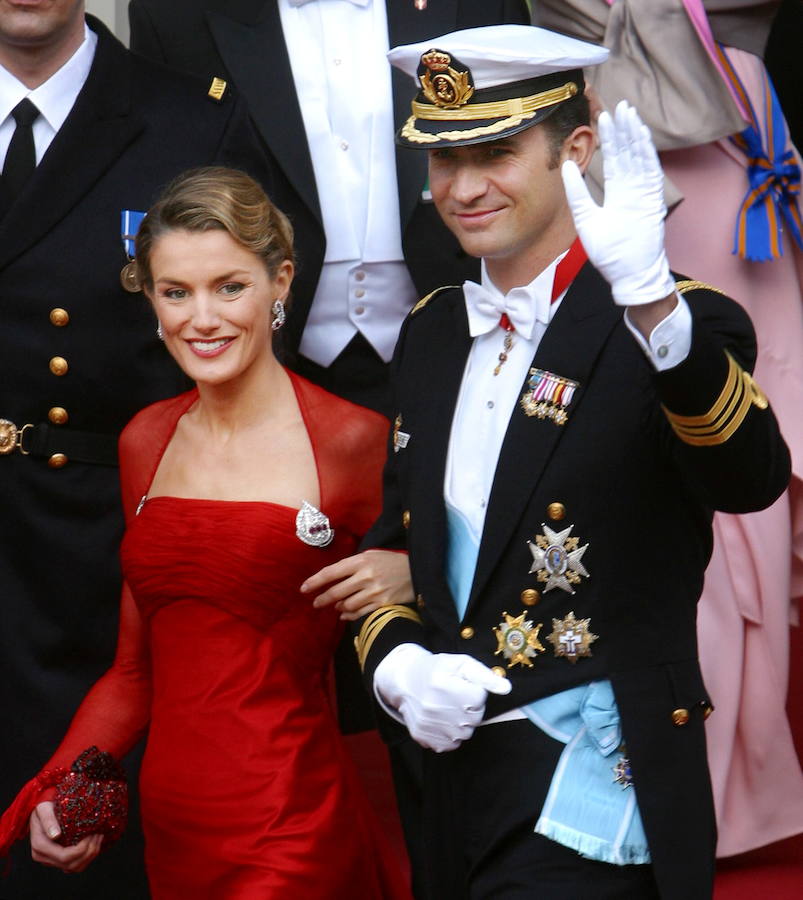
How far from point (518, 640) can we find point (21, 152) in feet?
4.83

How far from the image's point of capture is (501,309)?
8.27ft

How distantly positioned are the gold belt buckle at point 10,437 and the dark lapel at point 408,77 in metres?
0.78

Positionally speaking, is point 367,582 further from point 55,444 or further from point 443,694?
point 55,444

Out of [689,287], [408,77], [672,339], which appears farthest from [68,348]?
[672,339]

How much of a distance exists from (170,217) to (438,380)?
0.57 meters

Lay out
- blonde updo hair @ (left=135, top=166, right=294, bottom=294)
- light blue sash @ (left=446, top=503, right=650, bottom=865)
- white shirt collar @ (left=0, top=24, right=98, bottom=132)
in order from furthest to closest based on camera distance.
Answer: white shirt collar @ (left=0, top=24, right=98, bottom=132) < blonde updo hair @ (left=135, top=166, right=294, bottom=294) < light blue sash @ (left=446, top=503, right=650, bottom=865)

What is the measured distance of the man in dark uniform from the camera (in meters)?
3.28

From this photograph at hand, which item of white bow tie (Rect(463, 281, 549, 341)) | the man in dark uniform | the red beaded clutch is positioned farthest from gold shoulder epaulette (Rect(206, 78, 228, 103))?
the red beaded clutch

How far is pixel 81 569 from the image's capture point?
334 centimetres

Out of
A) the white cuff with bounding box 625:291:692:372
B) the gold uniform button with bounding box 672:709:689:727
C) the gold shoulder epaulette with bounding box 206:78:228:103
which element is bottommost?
the gold uniform button with bounding box 672:709:689:727

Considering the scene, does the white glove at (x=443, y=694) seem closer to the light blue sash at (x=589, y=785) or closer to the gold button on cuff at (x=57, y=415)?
the light blue sash at (x=589, y=785)

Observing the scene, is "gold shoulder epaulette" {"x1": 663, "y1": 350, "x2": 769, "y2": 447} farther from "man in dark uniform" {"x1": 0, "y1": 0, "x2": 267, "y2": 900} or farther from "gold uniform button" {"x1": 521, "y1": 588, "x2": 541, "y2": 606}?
"man in dark uniform" {"x1": 0, "y1": 0, "x2": 267, "y2": 900}

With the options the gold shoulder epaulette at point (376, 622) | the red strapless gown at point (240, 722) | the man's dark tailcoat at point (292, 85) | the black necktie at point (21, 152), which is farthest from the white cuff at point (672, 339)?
the black necktie at point (21, 152)

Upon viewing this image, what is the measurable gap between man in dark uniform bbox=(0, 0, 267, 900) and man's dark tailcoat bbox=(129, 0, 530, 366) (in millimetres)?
65
